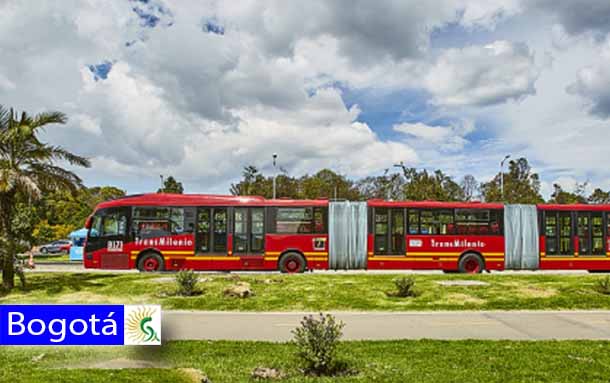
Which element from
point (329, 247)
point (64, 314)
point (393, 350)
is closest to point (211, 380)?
point (64, 314)

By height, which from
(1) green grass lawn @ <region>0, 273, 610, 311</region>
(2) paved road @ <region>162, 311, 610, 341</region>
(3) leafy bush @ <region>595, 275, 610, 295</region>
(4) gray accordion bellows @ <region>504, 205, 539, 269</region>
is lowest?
(2) paved road @ <region>162, 311, 610, 341</region>

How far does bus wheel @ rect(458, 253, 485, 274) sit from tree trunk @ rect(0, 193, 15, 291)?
57.6 feet

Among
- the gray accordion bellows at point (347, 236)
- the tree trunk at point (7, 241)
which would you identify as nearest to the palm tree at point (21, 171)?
the tree trunk at point (7, 241)

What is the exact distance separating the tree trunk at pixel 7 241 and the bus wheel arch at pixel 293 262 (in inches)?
392

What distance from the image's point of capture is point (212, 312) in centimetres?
1298

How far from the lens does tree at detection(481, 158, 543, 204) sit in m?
56.8

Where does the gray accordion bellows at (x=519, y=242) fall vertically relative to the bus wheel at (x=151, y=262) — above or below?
above

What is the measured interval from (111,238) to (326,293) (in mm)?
10989

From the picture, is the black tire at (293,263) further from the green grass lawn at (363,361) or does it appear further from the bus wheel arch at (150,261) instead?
the green grass lawn at (363,361)

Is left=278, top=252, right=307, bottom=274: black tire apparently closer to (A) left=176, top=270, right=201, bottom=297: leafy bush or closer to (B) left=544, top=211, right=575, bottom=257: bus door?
(A) left=176, top=270, right=201, bottom=297: leafy bush

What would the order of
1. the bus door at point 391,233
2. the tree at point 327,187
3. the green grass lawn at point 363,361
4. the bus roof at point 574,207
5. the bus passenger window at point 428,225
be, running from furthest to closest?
1. the tree at point 327,187
2. the bus roof at point 574,207
3. the bus passenger window at point 428,225
4. the bus door at point 391,233
5. the green grass lawn at point 363,361

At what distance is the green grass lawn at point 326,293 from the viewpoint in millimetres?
13461

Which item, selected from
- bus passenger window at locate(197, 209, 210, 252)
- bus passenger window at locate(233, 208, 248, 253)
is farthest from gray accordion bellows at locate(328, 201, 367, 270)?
bus passenger window at locate(197, 209, 210, 252)

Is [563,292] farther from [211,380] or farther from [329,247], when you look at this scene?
[211,380]
